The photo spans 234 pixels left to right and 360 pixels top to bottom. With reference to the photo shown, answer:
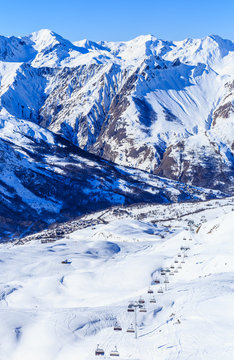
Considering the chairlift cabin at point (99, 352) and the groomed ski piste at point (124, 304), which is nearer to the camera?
the chairlift cabin at point (99, 352)

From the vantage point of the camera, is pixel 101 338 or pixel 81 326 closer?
pixel 101 338

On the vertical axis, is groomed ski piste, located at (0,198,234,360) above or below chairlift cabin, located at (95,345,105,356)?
above

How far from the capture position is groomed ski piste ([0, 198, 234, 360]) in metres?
58.7

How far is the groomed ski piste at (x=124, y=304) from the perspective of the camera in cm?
5872

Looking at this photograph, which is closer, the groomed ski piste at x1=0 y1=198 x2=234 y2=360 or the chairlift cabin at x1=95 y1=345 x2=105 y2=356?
the chairlift cabin at x1=95 y1=345 x2=105 y2=356

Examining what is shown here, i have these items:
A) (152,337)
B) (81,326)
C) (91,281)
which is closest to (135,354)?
(152,337)

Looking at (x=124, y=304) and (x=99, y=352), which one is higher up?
(x=124, y=304)

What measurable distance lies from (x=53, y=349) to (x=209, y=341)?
63.5 ft

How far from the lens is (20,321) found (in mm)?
74875

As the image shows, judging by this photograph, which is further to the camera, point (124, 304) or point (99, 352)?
point (124, 304)

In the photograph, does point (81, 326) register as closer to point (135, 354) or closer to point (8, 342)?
point (8, 342)

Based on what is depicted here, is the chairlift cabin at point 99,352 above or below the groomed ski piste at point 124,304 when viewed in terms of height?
below

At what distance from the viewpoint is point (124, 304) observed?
273 feet

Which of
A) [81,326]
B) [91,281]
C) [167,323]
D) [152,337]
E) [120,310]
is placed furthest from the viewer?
[91,281]
